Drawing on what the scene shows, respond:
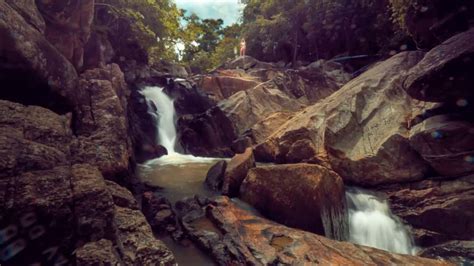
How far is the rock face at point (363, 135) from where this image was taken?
9.35 meters

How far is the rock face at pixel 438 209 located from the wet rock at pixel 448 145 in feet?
1.15

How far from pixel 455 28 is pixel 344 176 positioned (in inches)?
246

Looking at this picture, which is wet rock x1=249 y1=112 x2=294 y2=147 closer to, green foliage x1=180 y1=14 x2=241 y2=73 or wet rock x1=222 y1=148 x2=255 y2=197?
wet rock x1=222 y1=148 x2=255 y2=197

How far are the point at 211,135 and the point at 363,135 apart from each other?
806 cm

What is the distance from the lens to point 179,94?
2031cm

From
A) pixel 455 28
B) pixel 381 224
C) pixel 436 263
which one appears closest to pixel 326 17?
pixel 455 28

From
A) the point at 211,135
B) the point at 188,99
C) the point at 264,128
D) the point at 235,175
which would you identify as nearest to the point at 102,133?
the point at 235,175

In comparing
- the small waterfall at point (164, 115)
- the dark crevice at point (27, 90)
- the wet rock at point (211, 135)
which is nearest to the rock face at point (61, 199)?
the dark crevice at point (27, 90)

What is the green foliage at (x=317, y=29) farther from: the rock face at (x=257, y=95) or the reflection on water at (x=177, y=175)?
the reflection on water at (x=177, y=175)

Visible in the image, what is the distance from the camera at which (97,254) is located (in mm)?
3621

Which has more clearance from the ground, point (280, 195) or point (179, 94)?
point (179, 94)

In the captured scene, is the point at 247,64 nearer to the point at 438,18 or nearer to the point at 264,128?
the point at 264,128

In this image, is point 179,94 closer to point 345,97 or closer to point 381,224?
point 345,97

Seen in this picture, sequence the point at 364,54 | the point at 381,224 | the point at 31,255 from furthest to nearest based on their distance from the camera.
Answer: the point at 364,54
the point at 381,224
the point at 31,255
